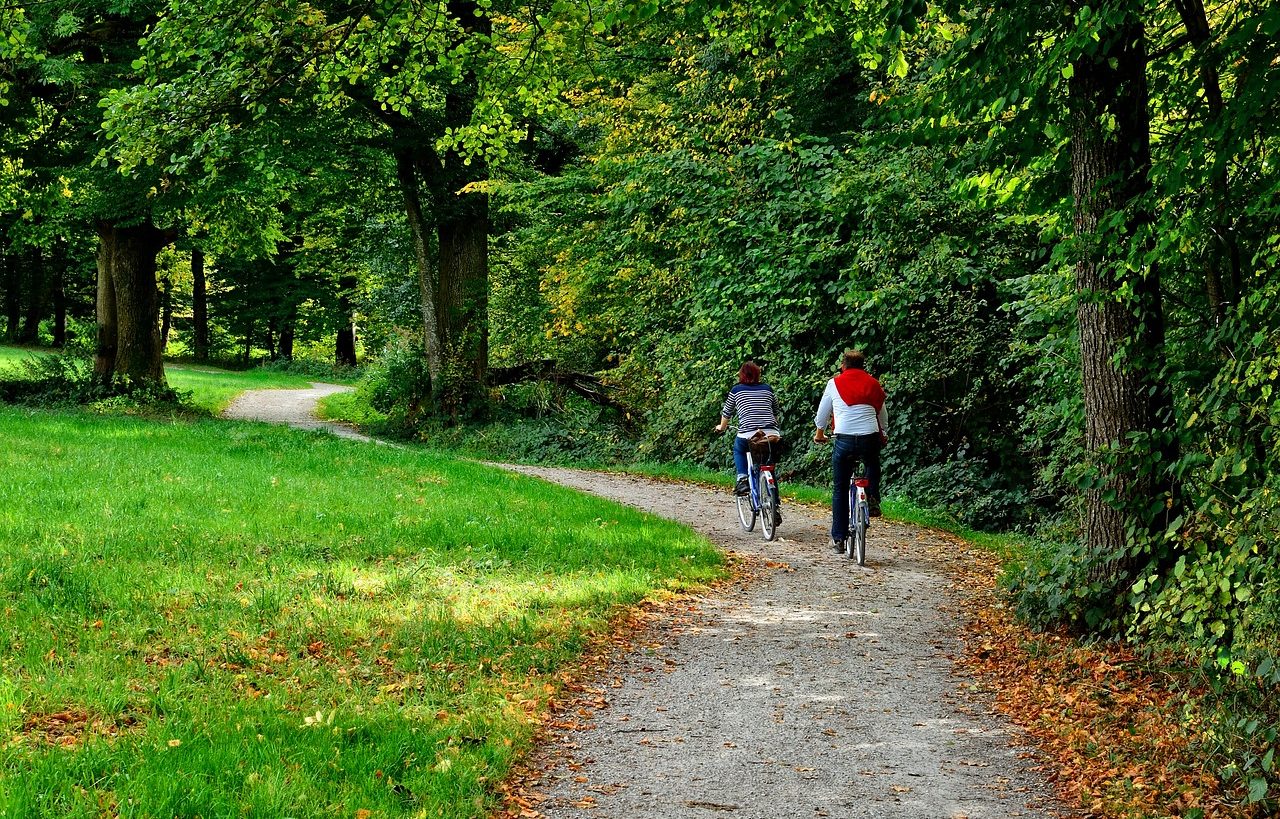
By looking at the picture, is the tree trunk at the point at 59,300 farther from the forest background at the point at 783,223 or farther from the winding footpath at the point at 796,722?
the winding footpath at the point at 796,722

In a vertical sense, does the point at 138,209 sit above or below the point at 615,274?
above

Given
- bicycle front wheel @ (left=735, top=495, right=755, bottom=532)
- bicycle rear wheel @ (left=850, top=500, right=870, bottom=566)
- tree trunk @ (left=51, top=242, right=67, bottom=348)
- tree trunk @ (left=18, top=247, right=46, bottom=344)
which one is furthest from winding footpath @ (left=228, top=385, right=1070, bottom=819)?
tree trunk @ (left=51, top=242, right=67, bottom=348)

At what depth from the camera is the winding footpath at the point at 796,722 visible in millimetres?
4992

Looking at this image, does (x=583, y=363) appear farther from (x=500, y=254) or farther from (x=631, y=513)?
(x=631, y=513)

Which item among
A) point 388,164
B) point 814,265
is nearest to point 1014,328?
point 814,265

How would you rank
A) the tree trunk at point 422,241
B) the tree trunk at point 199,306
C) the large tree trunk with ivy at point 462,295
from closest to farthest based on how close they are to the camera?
1. the tree trunk at point 422,241
2. the large tree trunk with ivy at point 462,295
3. the tree trunk at point 199,306

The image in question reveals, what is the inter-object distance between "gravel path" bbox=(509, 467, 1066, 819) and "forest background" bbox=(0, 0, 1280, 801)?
1082 mm

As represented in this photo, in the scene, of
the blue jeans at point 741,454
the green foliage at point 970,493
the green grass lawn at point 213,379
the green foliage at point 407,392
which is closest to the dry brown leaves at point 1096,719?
the blue jeans at point 741,454

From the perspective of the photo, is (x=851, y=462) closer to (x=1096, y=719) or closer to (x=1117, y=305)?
(x=1117, y=305)

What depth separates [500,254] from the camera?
1191 inches

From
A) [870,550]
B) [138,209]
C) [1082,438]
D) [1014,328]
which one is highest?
[138,209]

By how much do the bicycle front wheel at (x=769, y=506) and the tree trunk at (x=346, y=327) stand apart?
1795 inches

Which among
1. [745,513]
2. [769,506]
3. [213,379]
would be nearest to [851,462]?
[769,506]

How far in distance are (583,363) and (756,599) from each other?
1859 centimetres
